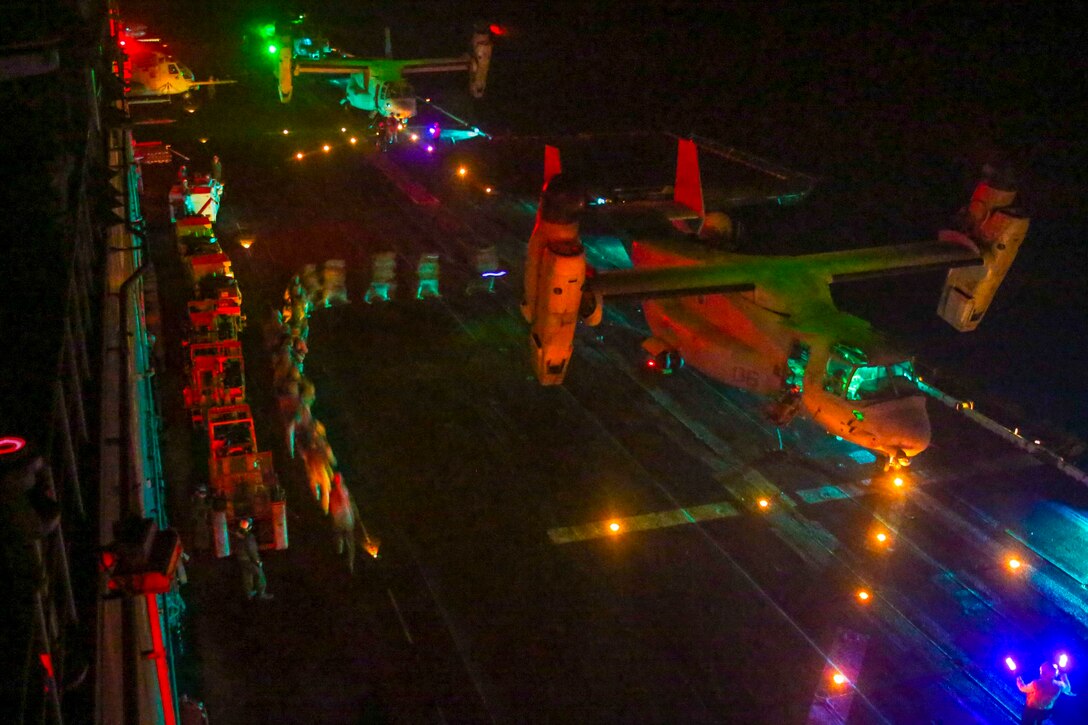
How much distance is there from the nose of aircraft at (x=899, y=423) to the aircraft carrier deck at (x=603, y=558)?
1257 mm

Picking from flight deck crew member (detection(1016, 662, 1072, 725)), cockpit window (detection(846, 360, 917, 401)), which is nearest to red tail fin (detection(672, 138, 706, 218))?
cockpit window (detection(846, 360, 917, 401))

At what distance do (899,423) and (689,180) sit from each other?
915 centimetres

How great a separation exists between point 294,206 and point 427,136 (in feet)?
33.6

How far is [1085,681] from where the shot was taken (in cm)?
1345

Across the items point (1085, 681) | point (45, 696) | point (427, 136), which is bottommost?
point (1085, 681)

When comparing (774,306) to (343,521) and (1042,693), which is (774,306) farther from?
(343,521)

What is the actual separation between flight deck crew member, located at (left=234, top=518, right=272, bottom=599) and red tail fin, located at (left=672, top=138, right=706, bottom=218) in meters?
14.5

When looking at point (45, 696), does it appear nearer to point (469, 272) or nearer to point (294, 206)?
point (469, 272)

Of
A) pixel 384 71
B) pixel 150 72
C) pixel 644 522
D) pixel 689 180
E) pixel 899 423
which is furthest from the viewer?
pixel 150 72

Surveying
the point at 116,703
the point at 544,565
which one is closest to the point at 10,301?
the point at 116,703

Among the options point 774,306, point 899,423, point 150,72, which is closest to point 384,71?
point 150,72

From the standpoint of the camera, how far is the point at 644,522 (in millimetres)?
16328

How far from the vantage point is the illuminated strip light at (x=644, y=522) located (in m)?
15.8

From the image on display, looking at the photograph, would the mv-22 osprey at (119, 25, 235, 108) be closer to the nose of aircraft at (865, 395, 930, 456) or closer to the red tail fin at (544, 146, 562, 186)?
the red tail fin at (544, 146, 562, 186)
